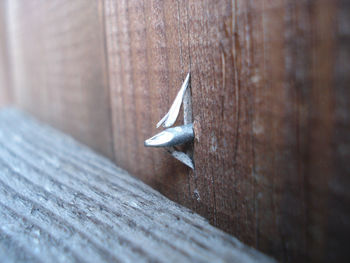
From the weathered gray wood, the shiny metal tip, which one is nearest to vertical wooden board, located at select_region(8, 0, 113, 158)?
the weathered gray wood

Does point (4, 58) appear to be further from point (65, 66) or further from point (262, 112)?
point (262, 112)

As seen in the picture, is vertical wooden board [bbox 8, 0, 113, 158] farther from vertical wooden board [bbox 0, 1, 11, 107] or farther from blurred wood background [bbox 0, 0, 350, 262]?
vertical wooden board [bbox 0, 1, 11, 107]

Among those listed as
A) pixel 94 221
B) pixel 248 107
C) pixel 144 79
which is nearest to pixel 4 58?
pixel 144 79

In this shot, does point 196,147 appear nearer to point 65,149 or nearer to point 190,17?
point 190,17

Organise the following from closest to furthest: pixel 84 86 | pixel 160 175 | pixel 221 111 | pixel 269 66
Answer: pixel 269 66 → pixel 221 111 → pixel 160 175 → pixel 84 86

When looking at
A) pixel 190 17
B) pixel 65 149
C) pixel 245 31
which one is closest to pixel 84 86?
pixel 65 149

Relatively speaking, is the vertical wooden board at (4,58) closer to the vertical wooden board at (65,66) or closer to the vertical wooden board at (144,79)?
the vertical wooden board at (65,66)
